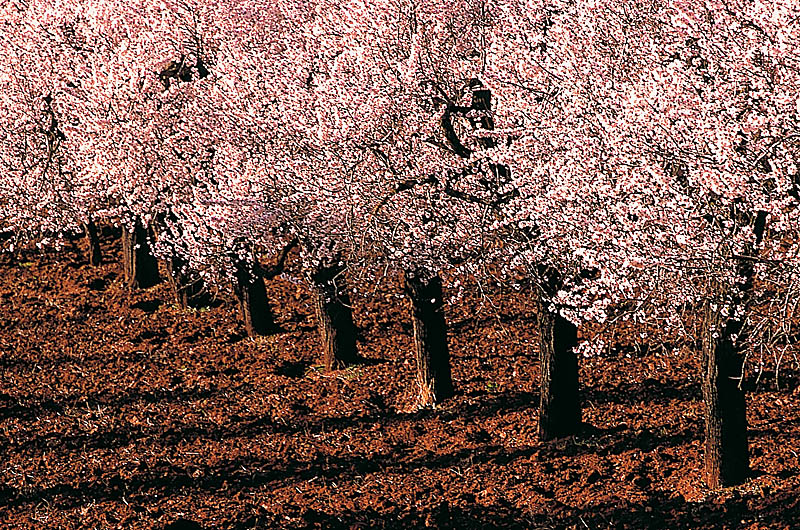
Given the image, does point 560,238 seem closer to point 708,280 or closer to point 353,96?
point 708,280

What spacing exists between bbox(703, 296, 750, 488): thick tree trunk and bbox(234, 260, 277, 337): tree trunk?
11.0 m

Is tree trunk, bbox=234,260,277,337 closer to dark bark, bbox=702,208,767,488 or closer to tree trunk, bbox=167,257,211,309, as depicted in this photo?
tree trunk, bbox=167,257,211,309

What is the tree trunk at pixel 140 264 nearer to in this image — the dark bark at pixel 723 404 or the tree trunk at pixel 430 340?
the tree trunk at pixel 430 340

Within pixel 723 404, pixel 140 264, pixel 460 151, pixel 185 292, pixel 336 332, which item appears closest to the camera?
pixel 723 404

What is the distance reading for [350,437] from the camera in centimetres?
1585

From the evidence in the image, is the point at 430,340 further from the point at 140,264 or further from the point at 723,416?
the point at 140,264

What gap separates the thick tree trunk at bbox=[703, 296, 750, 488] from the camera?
1188 centimetres

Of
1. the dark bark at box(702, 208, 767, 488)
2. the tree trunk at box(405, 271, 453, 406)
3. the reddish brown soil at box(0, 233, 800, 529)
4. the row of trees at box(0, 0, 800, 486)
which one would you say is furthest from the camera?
the tree trunk at box(405, 271, 453, 406)

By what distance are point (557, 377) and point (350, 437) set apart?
12.1 ft

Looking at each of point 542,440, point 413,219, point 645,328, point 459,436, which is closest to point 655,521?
point 542,440

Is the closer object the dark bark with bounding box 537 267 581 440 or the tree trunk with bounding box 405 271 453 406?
the dark bark with bounding box 537 267 581 440

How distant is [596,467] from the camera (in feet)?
44.8

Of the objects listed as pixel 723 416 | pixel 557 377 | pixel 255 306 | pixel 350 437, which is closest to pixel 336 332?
pixel 255 306

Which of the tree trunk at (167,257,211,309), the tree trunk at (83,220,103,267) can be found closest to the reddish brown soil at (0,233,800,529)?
the tree trunk at (167,257,211,309)
